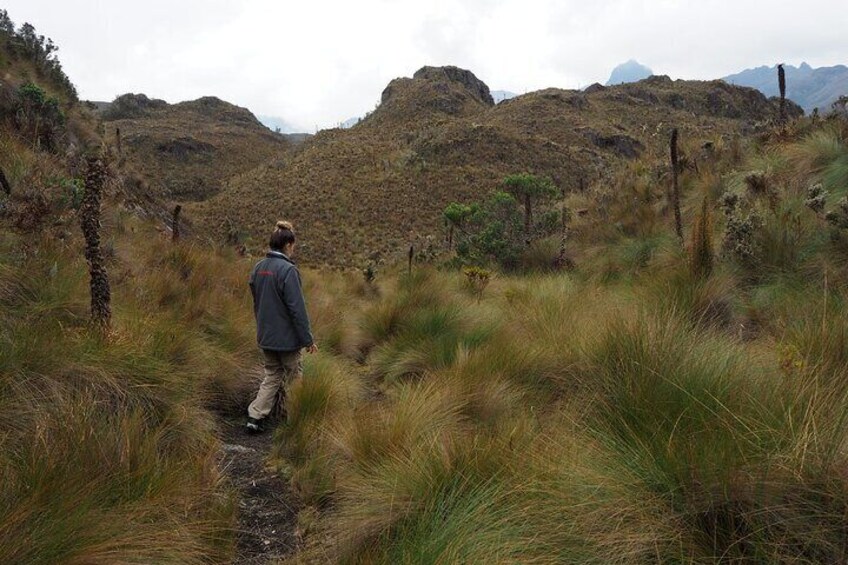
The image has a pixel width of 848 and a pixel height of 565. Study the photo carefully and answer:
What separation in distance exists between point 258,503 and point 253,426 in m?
1.36

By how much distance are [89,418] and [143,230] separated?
8840 millimetres

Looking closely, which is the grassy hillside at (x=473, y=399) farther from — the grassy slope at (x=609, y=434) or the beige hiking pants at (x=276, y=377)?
the beige hiking pants at (x=276, y=377)

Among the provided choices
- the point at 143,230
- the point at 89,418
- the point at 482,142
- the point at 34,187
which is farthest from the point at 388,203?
the point at 89,418

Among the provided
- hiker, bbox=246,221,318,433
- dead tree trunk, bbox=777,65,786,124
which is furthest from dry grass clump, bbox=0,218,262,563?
dead tree trunk, bbox=777,65,786,124

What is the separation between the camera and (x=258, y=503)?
3.48 m

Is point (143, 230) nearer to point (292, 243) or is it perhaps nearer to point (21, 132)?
point (21, 132)

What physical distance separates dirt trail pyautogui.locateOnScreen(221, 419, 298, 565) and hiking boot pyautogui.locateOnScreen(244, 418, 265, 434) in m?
0.06

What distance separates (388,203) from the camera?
138 ft

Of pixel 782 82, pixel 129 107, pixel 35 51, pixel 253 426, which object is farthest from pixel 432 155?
pixel 129 107

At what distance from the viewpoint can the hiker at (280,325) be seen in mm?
5070

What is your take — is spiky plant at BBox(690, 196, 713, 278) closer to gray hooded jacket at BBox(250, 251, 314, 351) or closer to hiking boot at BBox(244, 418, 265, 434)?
gray hooded jacket at BBox(250, 251, 314, 351)

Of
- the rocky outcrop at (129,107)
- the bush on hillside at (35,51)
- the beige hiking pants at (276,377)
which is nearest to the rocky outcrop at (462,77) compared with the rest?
the rocky outcrop at (129,107)

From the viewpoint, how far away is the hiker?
507 cm

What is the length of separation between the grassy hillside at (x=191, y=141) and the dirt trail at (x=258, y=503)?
4221 cm
